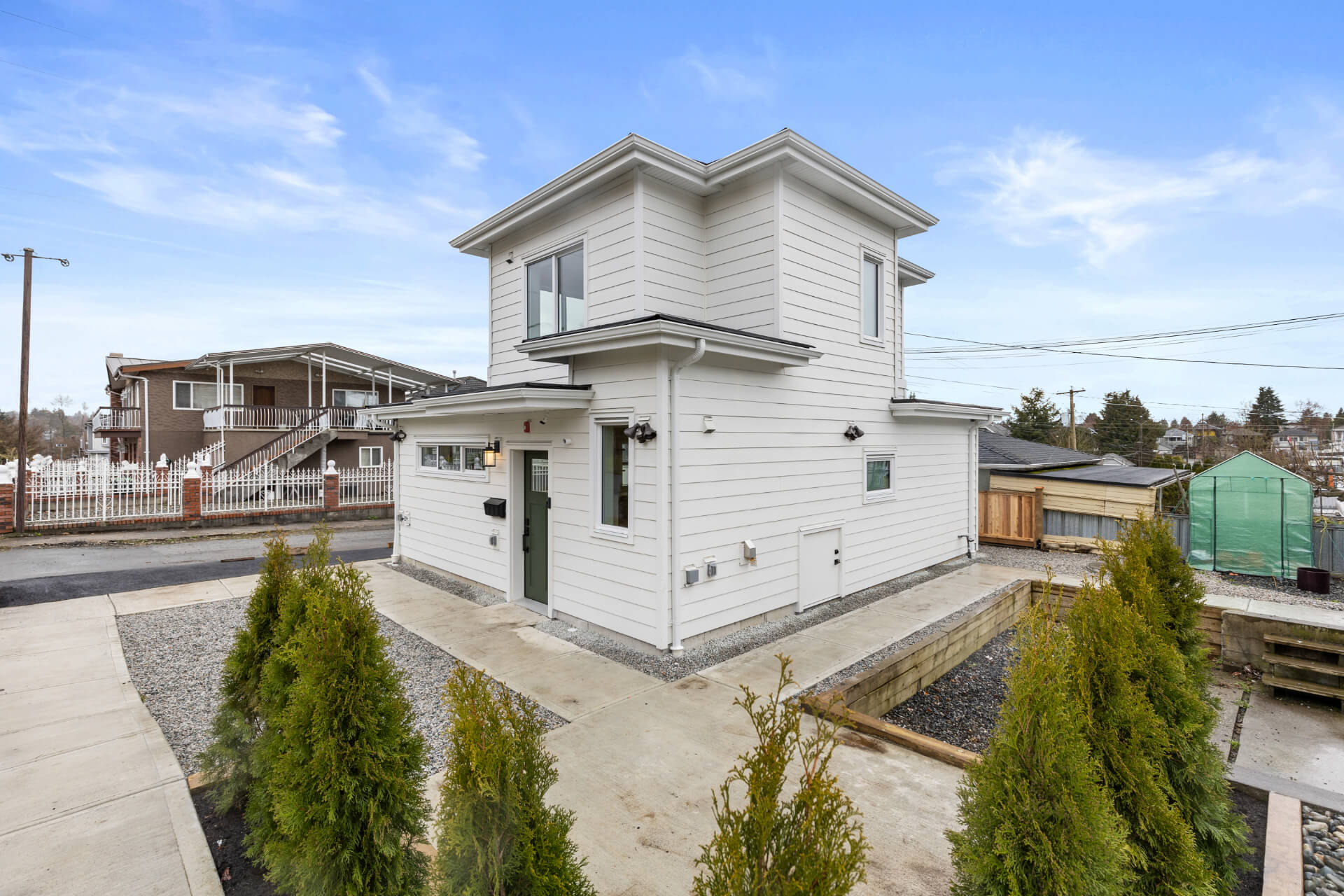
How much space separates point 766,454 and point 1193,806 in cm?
440

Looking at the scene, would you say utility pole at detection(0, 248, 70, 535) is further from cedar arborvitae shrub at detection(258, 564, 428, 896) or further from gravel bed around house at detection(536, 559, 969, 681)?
cedar arborvitae shrub at detection(258, 564, 428, 896)

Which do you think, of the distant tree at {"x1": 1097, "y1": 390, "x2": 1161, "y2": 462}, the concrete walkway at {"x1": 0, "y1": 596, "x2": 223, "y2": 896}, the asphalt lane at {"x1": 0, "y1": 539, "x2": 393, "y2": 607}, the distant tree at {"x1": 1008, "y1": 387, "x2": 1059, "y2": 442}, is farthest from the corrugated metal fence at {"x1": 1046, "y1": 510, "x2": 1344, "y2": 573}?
the distant tree at {"x1": 1097, "y1": 390, "x2": 1161, "y2": 462}

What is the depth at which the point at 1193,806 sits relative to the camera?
2736mm

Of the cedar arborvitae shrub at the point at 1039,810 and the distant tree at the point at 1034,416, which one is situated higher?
the distant tree at the point at 1034,416

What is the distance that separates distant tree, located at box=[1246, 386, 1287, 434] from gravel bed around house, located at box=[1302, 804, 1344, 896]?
47763 millimetres

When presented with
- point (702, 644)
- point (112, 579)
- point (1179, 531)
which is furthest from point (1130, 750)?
point (112, 579)

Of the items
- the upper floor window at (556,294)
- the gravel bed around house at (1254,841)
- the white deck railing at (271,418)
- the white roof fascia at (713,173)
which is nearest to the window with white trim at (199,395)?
the white deck railing at (271,418)

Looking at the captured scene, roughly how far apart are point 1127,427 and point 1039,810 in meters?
48.2

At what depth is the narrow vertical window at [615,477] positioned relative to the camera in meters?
6.02

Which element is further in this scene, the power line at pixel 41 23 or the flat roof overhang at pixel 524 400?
the power line at pixel 41 23

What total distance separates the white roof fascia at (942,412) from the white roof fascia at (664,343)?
280cm

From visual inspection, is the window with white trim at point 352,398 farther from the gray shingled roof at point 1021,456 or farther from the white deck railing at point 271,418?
the gray shingled roof at point 1021,456

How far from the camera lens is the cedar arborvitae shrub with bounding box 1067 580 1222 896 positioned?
2287 millimetres

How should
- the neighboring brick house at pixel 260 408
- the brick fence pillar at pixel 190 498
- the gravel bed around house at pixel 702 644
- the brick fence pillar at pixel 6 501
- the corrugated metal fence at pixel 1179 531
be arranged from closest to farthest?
1. the gravel bed around house at pixel 702 644
2. the corrugated metal fence at pixel 1179 531
3. the brick fence pillar at pixel 6 501
4. the brick fence pillar at pixel 190 498
5. the neighboring brick house at pixel 260 408
